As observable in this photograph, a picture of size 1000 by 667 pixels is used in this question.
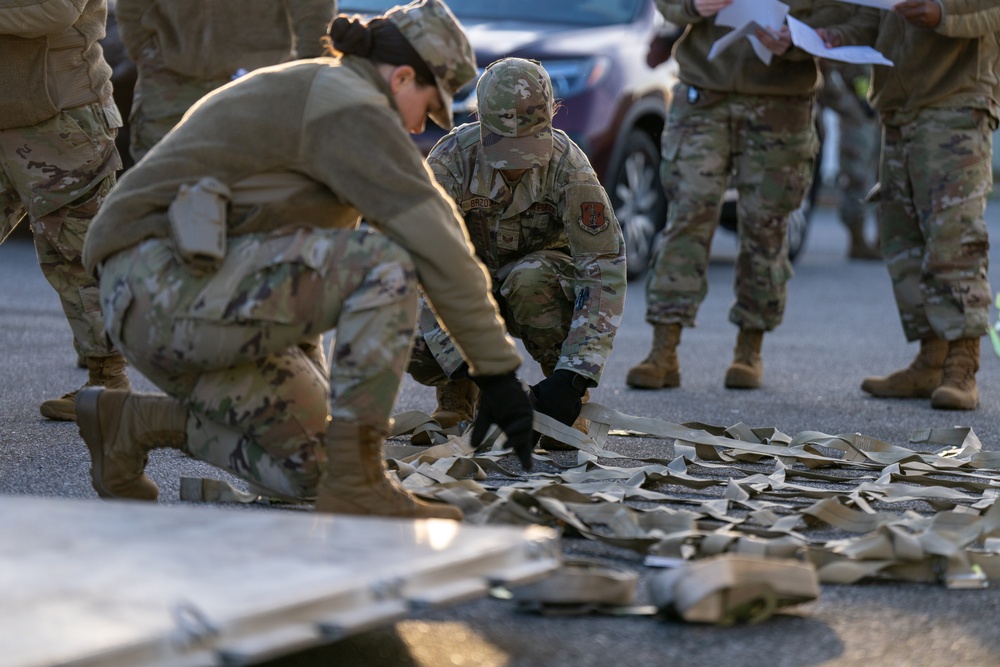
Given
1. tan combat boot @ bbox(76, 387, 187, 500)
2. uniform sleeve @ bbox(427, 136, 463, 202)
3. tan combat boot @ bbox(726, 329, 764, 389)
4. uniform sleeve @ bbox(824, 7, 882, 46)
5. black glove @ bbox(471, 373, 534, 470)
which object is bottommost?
tan combat boot @ bbox(726, 329, 764, 389)

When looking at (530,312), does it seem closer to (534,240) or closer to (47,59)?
(534,240)

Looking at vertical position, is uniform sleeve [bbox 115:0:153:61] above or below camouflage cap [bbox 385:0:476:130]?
below

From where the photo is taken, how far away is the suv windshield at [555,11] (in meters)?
8.49

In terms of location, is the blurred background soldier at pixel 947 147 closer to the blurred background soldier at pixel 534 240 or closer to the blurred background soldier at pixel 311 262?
the blurred background soldier at pixel 534 240

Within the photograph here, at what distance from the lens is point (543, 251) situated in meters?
4.30

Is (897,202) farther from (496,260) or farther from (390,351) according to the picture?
(390,351)

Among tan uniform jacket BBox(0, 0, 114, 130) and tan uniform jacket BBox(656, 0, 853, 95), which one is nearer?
tan uniform jacket BBox(0, 0, 114, 130)

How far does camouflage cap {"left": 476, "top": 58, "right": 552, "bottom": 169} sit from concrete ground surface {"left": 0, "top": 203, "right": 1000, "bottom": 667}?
2.99 ft

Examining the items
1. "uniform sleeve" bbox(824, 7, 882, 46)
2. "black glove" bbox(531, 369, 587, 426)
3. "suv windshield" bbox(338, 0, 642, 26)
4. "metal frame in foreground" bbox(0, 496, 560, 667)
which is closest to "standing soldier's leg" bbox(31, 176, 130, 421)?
"black glove" bbox(531, 369, 587, 426)

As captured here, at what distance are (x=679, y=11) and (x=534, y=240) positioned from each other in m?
1.55

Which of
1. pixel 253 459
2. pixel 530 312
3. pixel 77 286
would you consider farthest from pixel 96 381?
pixel 253 459

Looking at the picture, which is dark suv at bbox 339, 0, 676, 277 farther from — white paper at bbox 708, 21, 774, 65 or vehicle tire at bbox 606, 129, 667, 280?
white paper at bbox 708, 21, 774, 65

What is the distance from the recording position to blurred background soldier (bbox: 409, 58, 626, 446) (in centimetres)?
391

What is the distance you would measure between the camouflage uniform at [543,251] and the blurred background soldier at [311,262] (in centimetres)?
110
